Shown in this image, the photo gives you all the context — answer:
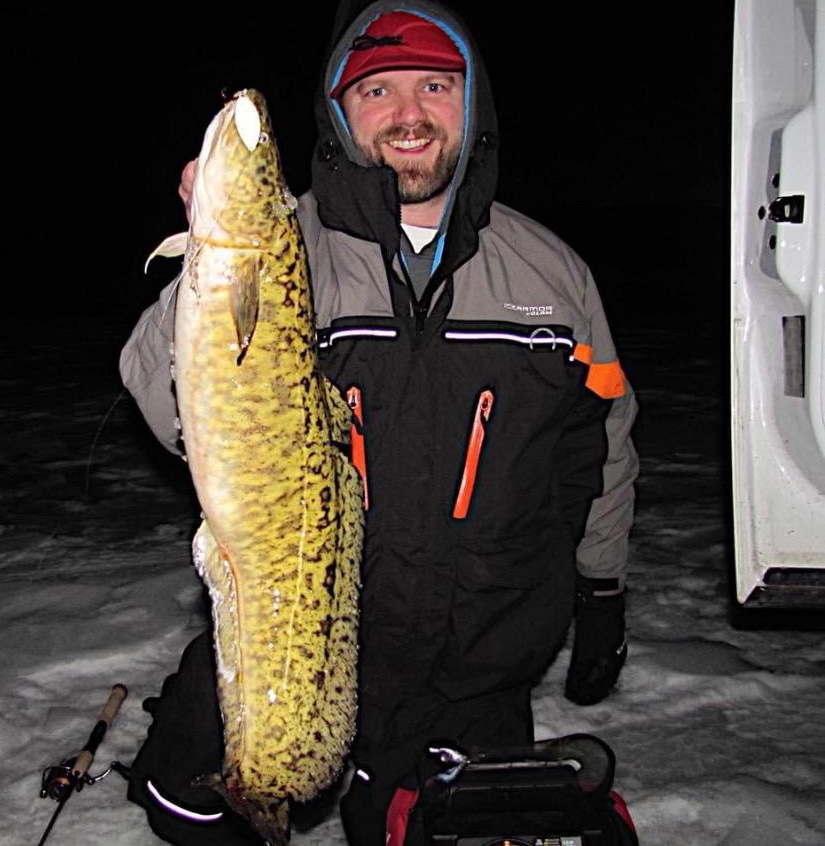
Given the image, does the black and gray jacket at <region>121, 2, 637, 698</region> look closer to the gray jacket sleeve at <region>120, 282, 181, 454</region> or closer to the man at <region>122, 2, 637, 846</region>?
the man at <region>122, 2, 637, 846</region>

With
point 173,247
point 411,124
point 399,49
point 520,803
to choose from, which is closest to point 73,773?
point 520,803

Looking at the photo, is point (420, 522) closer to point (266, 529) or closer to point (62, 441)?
point (266, 529)

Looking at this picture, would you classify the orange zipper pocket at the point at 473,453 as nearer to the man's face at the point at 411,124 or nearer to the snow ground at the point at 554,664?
the man's face at the point at 411,124

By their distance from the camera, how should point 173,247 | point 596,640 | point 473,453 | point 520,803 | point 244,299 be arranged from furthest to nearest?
point 596,640 < point 473,453 < point 520,803 < point 173,247 < point 244,299

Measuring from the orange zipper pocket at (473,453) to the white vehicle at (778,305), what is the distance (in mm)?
793

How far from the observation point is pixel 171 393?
2.48 metres

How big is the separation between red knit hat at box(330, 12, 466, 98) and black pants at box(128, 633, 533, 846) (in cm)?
195

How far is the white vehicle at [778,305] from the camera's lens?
230 cm

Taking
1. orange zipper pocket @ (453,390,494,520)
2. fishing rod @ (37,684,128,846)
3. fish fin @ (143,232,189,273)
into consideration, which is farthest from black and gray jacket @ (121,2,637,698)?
fishing rod @ (37,684,128,846)


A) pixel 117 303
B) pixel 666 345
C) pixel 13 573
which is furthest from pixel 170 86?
pixel 13 573

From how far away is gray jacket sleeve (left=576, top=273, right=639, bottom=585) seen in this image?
3221 millimetres

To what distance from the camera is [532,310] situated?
3016mm

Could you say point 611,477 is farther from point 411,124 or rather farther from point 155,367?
point 155,367

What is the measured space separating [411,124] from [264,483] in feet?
4.71
